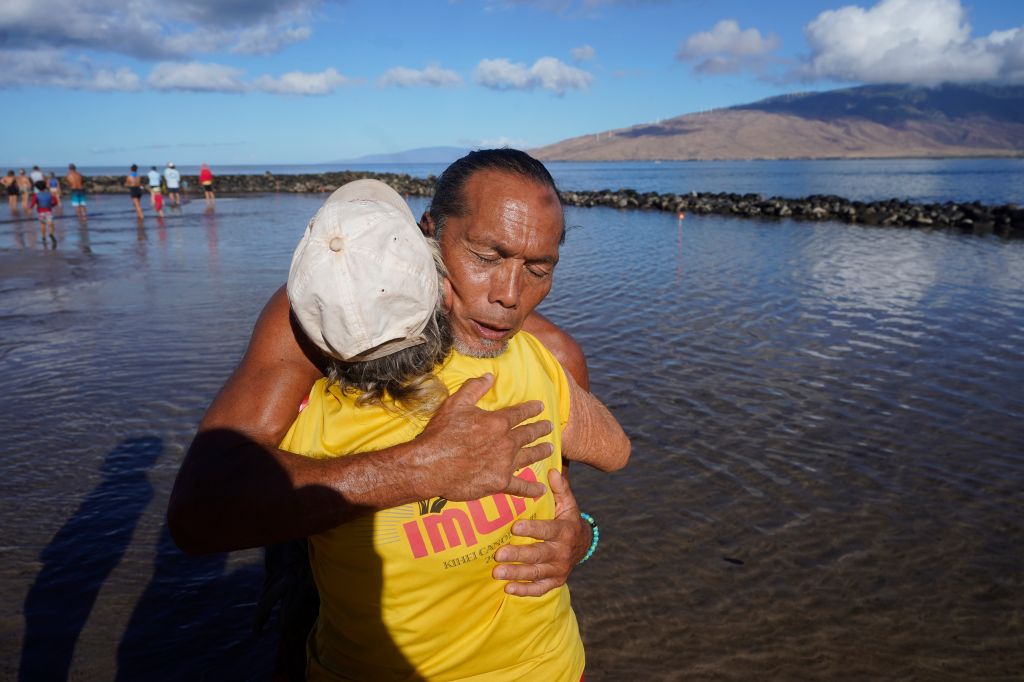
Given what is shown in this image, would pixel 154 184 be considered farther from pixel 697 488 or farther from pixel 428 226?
pixel 428 226

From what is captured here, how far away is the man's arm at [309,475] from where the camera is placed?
1.46 metres

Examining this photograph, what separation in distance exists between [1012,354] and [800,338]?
260 centimetres

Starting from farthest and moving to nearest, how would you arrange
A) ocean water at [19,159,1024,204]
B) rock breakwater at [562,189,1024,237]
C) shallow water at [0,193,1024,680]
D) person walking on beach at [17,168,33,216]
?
ocean water at [19,159,1024,204]
person walking on beach at [17,168,33,216]
rock breakwater at [562,189,1024,237]
shallow water at [0,193,1024,680]

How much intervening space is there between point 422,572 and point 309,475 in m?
0.34

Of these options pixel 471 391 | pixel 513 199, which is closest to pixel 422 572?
pixel 471 391

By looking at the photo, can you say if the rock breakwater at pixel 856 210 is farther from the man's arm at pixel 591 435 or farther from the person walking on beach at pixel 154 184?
the man's arm at pixel 591 435

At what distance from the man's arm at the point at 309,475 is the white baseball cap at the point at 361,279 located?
0.23 metres

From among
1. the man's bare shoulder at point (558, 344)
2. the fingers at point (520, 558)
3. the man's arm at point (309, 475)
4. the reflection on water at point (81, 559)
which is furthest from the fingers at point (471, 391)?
the reflection on water at point (81, 559)

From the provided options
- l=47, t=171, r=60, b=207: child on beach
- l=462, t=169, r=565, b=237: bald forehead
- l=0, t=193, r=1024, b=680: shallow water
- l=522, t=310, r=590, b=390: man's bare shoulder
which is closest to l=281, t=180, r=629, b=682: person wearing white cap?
l=462, t=169, r=565, b=237: bald forehead

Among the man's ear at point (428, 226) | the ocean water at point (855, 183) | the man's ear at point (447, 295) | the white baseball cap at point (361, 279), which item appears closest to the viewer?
the white baseball cap at point (361, 279)

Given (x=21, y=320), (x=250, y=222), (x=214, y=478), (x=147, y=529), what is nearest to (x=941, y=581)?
(x=214, y=478)

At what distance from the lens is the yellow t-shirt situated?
154 centimetres

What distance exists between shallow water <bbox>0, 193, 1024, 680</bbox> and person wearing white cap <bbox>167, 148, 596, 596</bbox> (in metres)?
2.61

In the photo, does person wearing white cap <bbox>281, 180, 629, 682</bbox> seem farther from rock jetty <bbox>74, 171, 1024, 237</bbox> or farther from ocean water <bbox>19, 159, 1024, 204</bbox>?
ocean water <bbox>19, 159, 1024, 204</bbox>
